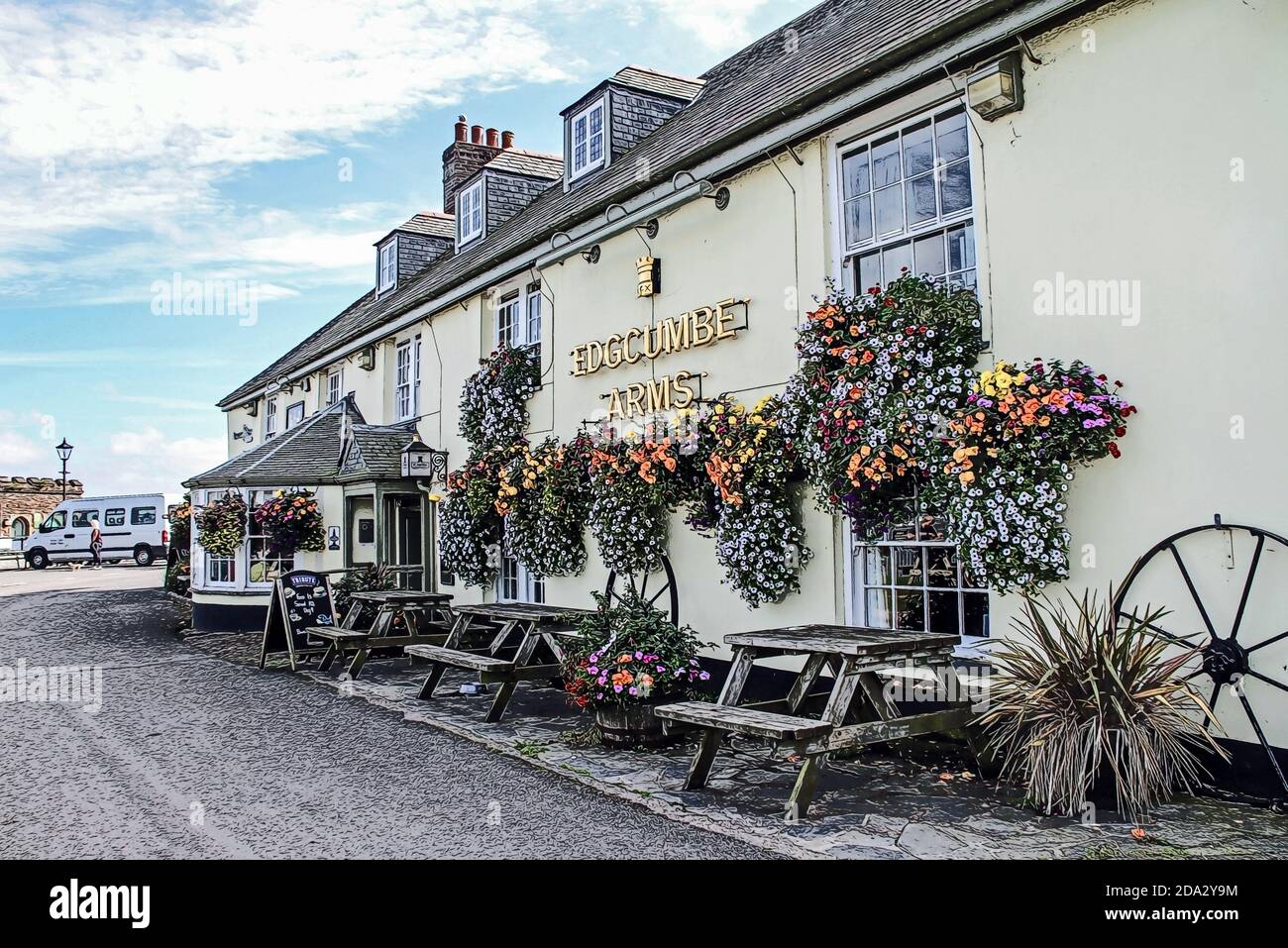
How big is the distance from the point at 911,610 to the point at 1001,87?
3.83 metres

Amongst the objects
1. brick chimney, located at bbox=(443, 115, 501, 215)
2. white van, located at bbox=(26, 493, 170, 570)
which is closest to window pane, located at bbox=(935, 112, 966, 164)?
brick chimney, located at bbox=(443, 115, 501, 215)

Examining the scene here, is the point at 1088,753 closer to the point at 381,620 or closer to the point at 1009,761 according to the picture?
the point at 1009,761

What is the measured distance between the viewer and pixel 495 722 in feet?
27.4

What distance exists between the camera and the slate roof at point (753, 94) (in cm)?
728

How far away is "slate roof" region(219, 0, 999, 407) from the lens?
287 inches

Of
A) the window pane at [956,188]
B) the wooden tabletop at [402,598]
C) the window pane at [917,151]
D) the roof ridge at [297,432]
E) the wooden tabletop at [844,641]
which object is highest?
the window pane at [917,151]

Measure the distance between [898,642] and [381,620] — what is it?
23.7 ft

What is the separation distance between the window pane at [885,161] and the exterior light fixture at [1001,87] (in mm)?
920

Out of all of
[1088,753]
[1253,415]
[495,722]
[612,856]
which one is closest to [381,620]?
[495,722]

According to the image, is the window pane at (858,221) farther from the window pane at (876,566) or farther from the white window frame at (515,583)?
the white window frame at (515,583)

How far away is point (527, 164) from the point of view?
16.2 meters

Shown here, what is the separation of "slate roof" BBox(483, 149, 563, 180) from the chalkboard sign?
291 inches

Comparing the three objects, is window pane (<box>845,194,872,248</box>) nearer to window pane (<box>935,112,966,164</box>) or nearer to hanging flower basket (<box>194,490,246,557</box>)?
window pane (<box>935,112,966,164</box>)

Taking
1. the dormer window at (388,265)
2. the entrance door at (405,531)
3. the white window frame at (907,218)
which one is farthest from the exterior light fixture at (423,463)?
the white window frame at (907,218)
